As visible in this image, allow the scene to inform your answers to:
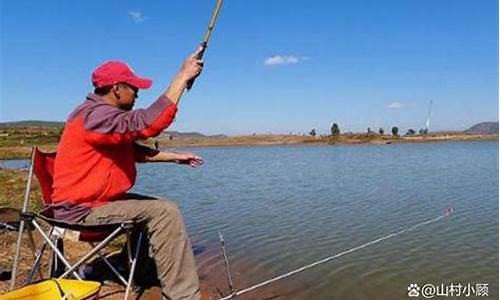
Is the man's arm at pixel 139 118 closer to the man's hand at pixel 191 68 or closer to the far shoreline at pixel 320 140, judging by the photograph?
the man's hand at pixel 191 68

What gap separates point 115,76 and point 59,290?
165 centimetres

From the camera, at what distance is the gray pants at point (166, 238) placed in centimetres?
386

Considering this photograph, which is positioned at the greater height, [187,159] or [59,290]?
[187,159]

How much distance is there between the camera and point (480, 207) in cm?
1288

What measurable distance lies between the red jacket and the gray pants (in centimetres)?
18

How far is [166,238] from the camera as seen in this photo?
3.88 m

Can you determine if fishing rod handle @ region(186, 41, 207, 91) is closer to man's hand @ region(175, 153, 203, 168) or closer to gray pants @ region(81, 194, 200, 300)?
gray pants @ region(81, 194, 200, 300)

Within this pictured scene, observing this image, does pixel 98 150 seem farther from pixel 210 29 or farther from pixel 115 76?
pixel 210 29

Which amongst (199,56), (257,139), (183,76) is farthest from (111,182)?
(257,139)

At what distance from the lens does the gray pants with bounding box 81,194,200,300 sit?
152 inches

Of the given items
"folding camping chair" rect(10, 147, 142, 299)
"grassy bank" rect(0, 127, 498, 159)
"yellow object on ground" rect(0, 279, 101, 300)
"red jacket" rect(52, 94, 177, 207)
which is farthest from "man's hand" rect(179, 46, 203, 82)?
"grassy bank" rect(0, 127, 498, 159)

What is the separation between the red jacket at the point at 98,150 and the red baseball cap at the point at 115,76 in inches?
5.6

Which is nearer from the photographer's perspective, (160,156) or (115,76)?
(115,76)

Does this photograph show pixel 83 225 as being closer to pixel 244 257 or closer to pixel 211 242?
pixel 244 257
